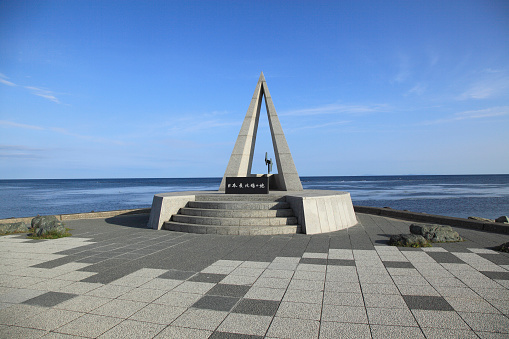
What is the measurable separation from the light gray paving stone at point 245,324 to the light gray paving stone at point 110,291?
203cm

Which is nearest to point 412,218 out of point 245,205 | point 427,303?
point 245,205

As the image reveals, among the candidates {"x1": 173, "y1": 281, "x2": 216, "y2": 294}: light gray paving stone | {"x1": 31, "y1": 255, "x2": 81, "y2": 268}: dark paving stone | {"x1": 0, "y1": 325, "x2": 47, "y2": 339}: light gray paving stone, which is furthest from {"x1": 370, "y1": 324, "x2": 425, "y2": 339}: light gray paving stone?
{"x1": 31, "y1": 255, "x2": 81, "y2": 268}: dark paving stone

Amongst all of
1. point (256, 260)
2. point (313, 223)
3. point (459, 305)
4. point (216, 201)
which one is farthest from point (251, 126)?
point (459, 305)

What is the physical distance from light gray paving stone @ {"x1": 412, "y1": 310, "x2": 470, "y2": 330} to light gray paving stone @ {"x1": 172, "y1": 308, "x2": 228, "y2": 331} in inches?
99.9

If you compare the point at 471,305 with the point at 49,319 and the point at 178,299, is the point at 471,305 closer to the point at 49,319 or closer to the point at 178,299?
the point at 178,299

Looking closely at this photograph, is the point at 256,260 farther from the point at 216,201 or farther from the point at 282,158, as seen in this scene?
the point at 282,158

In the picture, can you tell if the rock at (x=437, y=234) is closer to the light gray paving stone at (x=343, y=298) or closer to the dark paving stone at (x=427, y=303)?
the dark paving stone at (x=427, y=303)

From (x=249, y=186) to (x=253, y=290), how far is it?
8293 mm

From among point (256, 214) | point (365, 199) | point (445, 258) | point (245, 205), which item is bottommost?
point (365, 199)

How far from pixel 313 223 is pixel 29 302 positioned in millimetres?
7925

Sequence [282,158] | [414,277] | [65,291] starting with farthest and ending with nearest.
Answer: [282,158]
[414,277]
[65,291]

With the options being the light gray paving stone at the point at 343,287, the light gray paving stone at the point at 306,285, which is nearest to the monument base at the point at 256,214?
the light gray paving stone at the point at 306,285

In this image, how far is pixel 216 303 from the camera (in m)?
4.73

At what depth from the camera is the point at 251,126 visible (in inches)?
687
